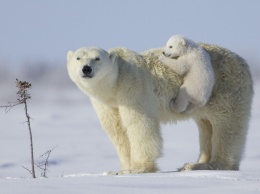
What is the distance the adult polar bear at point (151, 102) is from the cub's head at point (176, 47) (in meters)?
0.21

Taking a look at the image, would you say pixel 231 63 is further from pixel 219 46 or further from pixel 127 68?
pixel 127 68

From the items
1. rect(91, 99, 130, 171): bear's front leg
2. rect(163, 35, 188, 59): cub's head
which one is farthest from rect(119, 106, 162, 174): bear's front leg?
rect(163, 35, 188, 59): cub's head

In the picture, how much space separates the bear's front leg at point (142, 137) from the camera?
9.84 metres

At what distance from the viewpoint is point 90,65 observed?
9.61 m

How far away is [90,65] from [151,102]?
43.7 inches

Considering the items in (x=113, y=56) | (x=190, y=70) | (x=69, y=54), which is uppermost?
(x=69, y=54)

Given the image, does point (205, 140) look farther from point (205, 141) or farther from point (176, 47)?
point (176, 47)

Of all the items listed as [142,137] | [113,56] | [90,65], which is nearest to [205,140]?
[142,137]

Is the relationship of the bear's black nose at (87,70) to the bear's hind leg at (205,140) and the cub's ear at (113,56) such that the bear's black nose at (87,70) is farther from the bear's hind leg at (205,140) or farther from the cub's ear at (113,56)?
the bear's hind leg at (205,140)

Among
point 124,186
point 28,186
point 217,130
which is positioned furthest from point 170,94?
point 28,186

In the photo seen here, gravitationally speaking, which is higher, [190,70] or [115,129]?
[190,70]

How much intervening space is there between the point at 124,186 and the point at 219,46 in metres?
4.99

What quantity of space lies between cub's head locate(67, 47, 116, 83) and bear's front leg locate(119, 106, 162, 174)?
0.62 m

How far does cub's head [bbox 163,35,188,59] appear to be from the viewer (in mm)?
10602
